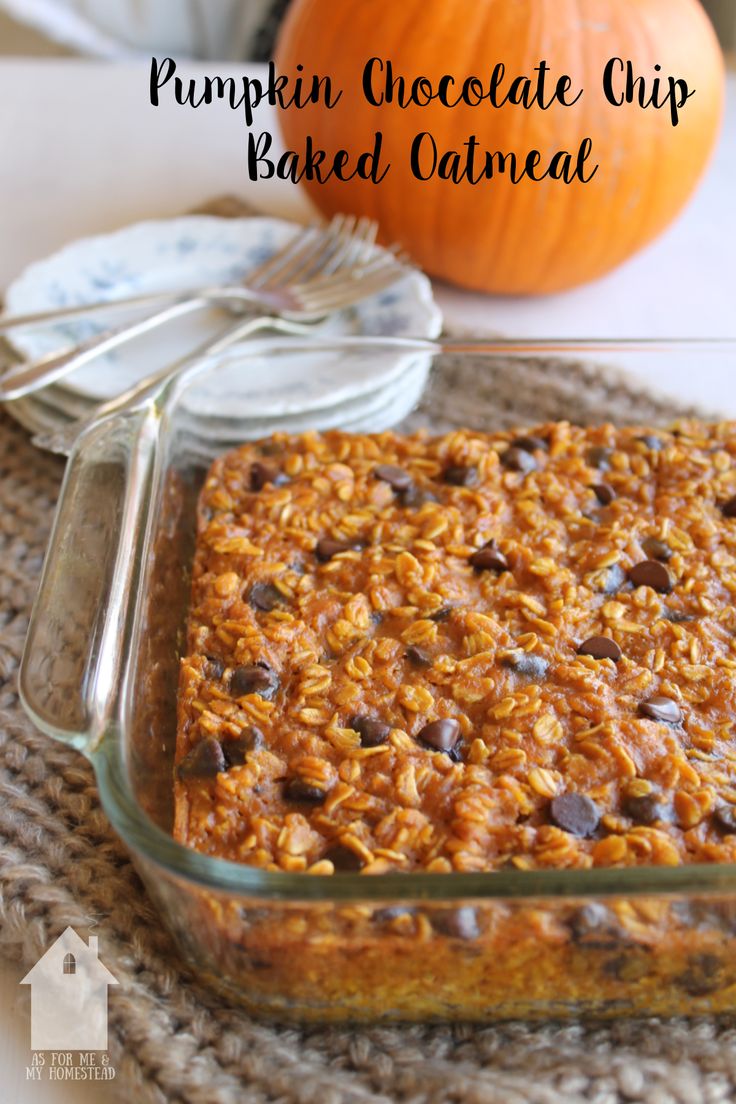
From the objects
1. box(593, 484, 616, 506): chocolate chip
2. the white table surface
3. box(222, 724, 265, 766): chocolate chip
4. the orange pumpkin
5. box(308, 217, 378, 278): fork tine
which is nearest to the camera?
box(222, 724, 265, 766): chocolate chip

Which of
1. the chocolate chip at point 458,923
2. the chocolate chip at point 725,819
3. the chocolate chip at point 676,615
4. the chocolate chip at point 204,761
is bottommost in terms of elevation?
the chocolate chip at point 458,923

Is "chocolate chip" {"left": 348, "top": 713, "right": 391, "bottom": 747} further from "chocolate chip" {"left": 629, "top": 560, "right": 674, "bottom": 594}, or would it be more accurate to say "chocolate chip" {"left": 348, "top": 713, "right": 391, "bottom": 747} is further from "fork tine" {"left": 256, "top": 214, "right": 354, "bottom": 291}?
"fork tine" {"left": 256, "top": 214, "right": 354, "bottom": 291}

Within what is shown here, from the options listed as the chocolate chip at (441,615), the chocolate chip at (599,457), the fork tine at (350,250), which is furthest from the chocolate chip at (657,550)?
the fork tine at (350,250)

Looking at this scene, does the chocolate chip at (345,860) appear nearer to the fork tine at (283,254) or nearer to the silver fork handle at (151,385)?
the silver fork handle at (151,385)

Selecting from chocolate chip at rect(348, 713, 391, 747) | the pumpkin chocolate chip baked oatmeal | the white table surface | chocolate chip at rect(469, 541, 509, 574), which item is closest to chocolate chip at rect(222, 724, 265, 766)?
the pumpkin chocolate chip baked oatmeal

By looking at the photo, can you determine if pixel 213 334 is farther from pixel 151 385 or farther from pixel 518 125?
pixel 518 125

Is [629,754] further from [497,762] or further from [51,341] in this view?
[51,341]
